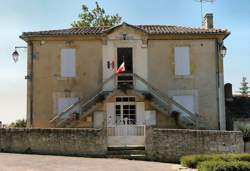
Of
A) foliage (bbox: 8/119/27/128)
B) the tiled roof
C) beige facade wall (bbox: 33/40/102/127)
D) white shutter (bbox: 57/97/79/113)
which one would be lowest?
foliage (bbox: 8/119/27/128)

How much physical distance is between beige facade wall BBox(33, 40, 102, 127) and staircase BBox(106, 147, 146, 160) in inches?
252

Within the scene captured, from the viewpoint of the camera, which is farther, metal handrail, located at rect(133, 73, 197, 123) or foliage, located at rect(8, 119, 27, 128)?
foliage, located at rect(8, 119, 27, 128)

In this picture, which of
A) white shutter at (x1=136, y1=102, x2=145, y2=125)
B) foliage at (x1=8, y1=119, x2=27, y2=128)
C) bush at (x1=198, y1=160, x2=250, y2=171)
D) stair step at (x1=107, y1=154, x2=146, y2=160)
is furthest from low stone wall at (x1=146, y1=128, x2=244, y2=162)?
foliage at (x1=8, y1=119, x2=27, y2=128)

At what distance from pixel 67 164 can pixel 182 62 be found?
11.4m

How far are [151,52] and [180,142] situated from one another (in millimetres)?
8328

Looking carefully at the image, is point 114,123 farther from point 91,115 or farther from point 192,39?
point 192,39

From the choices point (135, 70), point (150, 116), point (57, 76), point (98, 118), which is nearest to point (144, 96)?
point (150, 116)

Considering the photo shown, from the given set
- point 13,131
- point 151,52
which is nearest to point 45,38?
point 151,52

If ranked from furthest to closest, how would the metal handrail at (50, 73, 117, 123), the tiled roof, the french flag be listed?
the tiled roof, the metal handrail at (50, 73, 117, 123), the french flag

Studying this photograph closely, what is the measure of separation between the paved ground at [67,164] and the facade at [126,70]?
7.44 metres

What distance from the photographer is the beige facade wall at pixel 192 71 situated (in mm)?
22906

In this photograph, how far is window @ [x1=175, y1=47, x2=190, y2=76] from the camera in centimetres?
2311

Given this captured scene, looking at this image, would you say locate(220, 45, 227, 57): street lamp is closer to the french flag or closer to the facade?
the facade

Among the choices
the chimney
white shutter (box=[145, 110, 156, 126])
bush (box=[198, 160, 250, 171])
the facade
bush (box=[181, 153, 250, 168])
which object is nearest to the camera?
bush (box=[198, 160, 250, 171])
